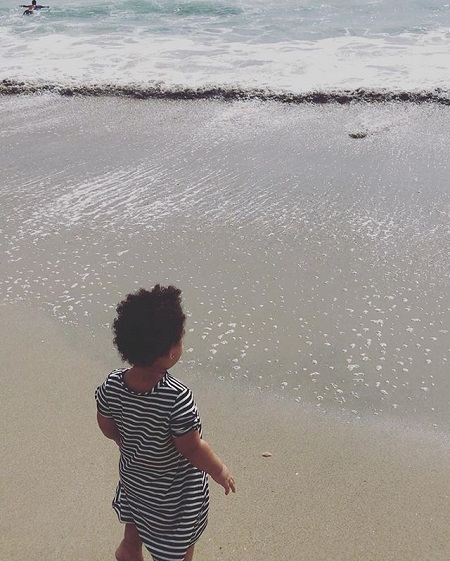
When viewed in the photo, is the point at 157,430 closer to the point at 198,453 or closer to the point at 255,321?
the point at 198,453

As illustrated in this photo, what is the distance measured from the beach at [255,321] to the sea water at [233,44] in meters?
2.79

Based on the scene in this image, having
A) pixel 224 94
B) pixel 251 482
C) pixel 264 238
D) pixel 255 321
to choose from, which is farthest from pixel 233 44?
pixel 251 482

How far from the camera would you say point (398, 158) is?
673cm

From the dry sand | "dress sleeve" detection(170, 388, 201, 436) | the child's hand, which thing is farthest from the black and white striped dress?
the dry sand

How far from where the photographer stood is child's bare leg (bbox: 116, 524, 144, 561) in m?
2.22

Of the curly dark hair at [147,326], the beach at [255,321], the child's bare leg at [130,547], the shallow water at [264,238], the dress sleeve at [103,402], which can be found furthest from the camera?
the shallow water at [264,238]

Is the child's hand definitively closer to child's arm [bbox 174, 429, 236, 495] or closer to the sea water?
child's arm [bbox 174, 429, 236, 495]

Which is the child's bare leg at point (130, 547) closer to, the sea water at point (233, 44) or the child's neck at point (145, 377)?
the child's neck at point (145, 377)

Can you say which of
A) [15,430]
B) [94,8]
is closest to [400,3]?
[94,8]

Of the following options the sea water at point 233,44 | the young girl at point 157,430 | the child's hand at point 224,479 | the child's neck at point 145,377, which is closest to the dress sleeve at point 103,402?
the young girl at point 157,430

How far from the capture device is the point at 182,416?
1776mm

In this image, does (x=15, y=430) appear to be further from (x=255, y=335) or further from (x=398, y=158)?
(x=398, y=158)

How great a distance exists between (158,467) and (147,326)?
0.50m

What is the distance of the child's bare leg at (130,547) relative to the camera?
2.22m
